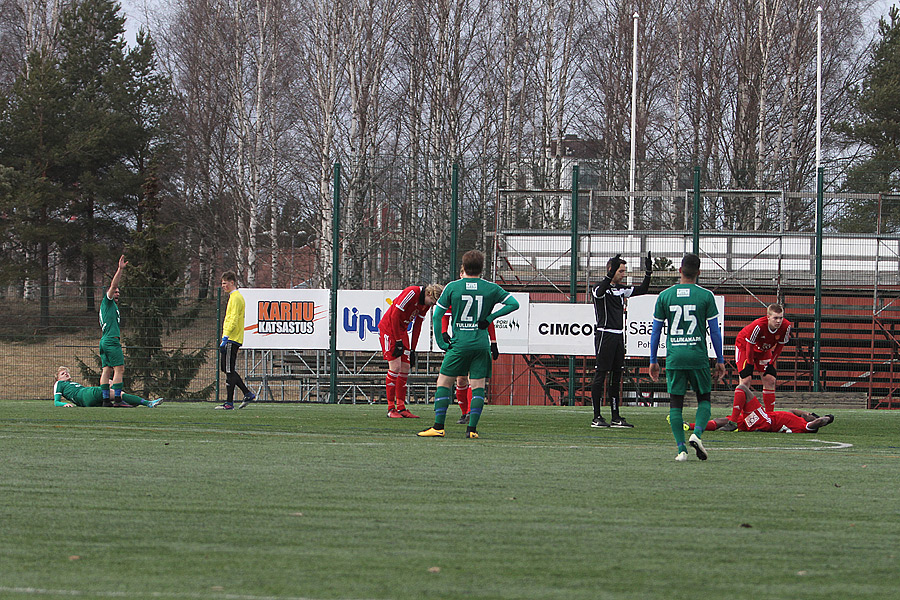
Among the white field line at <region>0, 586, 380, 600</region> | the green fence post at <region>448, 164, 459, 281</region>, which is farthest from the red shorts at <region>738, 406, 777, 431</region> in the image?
the white field line at <region>0, 586, 380, 600</region>

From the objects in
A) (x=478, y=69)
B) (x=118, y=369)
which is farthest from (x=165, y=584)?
(x=478, y=69)

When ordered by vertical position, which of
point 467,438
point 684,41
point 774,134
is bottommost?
point 467,438

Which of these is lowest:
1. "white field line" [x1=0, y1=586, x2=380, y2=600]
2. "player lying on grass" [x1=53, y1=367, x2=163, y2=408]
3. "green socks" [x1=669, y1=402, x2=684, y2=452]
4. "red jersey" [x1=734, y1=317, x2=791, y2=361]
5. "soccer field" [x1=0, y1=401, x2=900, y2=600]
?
"player lying on grass" [x1=53, y1=367, x2=163, y2=408]

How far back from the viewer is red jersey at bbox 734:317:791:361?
12773 mm

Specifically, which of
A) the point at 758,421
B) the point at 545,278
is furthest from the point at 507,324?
the point at 758,421

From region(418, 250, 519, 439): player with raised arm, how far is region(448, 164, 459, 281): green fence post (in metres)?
8.44

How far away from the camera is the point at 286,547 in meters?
4.63

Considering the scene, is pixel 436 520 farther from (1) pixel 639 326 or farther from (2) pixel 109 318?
(1) pixel 639 326

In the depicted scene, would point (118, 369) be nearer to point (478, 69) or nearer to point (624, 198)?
point (624, 198)

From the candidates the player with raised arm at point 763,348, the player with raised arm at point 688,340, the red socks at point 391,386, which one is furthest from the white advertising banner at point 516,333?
the player with raised arm at point 688,340

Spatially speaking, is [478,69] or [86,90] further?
[86,90]

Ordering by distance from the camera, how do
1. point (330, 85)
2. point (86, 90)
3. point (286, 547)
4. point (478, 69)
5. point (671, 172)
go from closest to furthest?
1. point (286, 547)
2. point (671, 172)
3. point (330, 85)
4. point (478, 69)
5. point (86, 90)

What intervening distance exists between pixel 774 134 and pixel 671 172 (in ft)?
48.1

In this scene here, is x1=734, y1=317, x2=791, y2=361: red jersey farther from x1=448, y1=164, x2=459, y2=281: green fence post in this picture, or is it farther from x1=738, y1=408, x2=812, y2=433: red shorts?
x1=448, y1=164, x2=459, y2=281: green fence post
